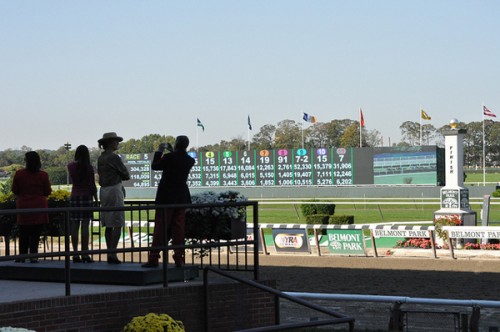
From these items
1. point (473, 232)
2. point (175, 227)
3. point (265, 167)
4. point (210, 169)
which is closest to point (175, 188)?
point (175, 227)

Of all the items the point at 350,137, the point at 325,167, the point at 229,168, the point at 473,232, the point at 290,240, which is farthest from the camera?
the point at 350,137

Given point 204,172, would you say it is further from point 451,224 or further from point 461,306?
point 461,306

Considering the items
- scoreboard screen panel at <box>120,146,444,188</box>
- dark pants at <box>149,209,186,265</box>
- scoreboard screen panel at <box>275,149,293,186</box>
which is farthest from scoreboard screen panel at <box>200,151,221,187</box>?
dark pants at <box>149,209,186,265</box>

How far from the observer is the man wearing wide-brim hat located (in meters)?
9.42

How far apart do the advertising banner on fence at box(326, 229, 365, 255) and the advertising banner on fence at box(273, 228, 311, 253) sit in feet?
1.99

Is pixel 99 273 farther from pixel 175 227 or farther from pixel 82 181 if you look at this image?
pixel 82 181

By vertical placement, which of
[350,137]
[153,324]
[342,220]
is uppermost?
[350,137]

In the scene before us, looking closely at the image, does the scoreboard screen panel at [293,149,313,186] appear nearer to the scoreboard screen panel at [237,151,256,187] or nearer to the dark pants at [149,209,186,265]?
the scoreboard screen panel at [237,151,256,187]

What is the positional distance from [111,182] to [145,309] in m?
1.72

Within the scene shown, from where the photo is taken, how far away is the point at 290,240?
22875 mm

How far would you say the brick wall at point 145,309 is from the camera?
7.42m

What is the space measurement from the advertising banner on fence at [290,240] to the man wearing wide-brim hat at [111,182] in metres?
13.2

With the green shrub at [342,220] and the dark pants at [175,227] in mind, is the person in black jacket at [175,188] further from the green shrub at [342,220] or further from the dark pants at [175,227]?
the green shrub at [342,220]

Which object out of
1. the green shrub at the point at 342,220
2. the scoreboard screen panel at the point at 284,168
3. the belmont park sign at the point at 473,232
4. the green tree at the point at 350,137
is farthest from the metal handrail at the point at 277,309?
the green tree at the point at 350,137
